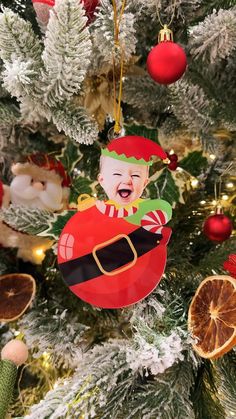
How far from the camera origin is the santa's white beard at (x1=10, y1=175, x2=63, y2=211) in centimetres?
67

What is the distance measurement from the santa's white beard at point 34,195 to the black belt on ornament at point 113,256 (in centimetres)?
16

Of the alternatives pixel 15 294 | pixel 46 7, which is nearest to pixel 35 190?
pixel 15 294

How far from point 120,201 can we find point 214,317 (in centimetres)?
15

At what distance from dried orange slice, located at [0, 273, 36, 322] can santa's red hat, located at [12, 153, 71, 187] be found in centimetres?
14

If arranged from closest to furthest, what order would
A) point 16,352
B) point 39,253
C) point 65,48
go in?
point 65,48 < point 16,352 < point 39,253

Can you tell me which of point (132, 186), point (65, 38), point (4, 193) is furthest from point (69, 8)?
point (4, 193)

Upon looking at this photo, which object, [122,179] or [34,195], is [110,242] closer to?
[122,179]

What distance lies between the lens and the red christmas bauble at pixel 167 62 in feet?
1.61

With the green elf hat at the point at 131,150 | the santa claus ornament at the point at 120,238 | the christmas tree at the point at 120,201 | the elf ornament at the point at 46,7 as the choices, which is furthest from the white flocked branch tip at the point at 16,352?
the elf ornament at the point at 46,7

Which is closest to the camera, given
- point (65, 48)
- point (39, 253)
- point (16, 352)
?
point (65, 48)

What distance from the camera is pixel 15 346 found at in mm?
584

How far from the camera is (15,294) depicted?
640 millimetres

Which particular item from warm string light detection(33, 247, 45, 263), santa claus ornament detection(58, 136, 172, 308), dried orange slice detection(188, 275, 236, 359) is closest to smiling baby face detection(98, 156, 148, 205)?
santa claus ornament detection(58, 136, 172, 308)

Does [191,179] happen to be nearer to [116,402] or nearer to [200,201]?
[200,201]
